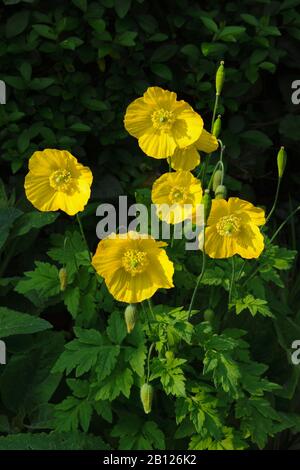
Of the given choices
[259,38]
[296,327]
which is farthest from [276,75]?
[296,327]

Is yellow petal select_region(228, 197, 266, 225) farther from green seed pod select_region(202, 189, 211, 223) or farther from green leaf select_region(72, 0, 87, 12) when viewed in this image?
green leaf select_region(72, 0, 87, 12)

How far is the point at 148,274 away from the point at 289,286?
3.44 feet

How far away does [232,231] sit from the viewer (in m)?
1.81

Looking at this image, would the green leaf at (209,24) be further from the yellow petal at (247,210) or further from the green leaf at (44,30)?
the yellow petal at (247,210)

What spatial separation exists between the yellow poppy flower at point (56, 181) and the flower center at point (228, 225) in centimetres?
33

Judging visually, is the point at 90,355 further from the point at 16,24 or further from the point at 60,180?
the point at 16,24

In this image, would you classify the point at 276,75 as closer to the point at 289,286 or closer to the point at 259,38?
the point at 259,38

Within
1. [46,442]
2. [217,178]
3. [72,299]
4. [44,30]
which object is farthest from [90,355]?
[44,30]

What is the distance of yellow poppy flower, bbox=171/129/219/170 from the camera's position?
189 cm

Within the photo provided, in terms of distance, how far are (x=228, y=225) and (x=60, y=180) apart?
0.42m

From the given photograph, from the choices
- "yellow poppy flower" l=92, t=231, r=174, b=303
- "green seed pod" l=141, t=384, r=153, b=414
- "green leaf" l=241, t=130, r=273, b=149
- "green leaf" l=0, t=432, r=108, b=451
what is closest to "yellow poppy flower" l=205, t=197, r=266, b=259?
"yellow poppy flower" l=92, t=231, r=174, b=303

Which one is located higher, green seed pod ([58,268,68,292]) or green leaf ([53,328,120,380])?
green seed pod ([58,268,68,292])

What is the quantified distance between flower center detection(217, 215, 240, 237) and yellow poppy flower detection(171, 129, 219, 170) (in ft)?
0.54

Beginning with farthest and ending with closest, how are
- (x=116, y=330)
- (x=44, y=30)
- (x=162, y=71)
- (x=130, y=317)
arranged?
1. (x=162, y=71)
2. (x=44, y=30)
3. (x=116, y=330)
4. (x=130, y=317)
